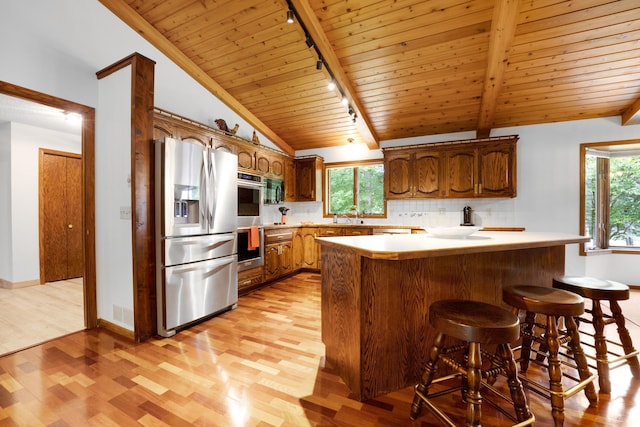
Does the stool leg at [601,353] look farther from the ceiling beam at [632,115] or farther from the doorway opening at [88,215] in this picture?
the doorway opening at [88,215]

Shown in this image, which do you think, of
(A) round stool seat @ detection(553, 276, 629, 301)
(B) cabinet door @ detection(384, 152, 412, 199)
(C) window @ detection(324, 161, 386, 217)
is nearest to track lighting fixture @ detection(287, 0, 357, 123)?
(B) cabinet door @ detection(384, 152, 412, 199)

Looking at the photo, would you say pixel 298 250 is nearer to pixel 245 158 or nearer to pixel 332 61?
pixel 245 158

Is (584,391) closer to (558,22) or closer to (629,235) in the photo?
(558,22)

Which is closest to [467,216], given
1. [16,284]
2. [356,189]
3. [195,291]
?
[356,189]

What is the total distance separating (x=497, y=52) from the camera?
9.93ft

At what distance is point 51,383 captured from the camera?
185 centimetres

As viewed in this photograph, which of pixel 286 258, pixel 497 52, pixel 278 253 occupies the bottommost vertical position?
pixel 286 258

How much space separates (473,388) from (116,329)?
9.77 ft

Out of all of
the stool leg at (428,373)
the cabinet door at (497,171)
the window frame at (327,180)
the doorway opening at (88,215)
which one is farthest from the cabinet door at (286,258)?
the stool leg at (428,373)

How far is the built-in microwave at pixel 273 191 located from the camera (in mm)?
4906

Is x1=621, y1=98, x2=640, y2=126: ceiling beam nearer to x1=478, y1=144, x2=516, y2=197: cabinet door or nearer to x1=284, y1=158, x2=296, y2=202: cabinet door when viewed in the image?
x1=478, y1=144, x2=516, y2=197: cabinet door

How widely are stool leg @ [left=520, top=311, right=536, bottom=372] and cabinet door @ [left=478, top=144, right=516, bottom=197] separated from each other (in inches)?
108

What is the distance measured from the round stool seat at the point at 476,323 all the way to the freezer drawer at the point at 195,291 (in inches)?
89.0

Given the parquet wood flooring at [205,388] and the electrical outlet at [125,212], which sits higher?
the electrical outlet at [125,212]
